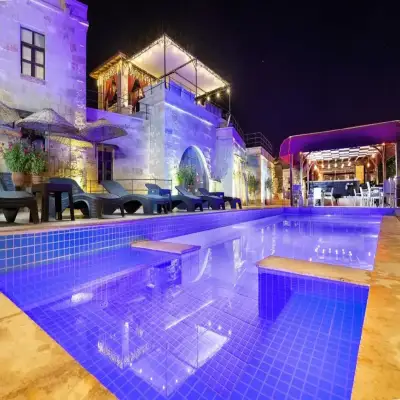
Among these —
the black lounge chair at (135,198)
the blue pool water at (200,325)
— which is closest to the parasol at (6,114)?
the black lounge chair at (135,198)

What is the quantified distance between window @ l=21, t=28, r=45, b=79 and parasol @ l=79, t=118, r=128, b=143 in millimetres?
2602

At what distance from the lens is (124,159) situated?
10.5m

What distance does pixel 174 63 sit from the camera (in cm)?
1325

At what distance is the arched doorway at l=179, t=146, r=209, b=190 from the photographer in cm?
1314

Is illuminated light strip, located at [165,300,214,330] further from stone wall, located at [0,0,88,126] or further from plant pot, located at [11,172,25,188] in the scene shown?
stone wall, located at [0,0,88,126]

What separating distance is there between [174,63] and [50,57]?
21.3 ft

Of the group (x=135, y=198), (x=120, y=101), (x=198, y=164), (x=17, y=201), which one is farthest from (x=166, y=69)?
(x=17, y=201)

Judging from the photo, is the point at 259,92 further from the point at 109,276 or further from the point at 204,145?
the point at 109,276

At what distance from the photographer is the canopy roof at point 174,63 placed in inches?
452

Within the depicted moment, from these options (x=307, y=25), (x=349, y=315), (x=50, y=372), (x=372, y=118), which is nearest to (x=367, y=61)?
(x=307, y=25)

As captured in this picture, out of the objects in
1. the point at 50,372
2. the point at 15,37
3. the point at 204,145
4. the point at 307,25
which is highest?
the point at 307,25

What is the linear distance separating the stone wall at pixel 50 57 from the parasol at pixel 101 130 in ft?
4.44

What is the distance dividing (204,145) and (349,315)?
12406mm

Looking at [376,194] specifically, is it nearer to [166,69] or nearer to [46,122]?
[166,69]
